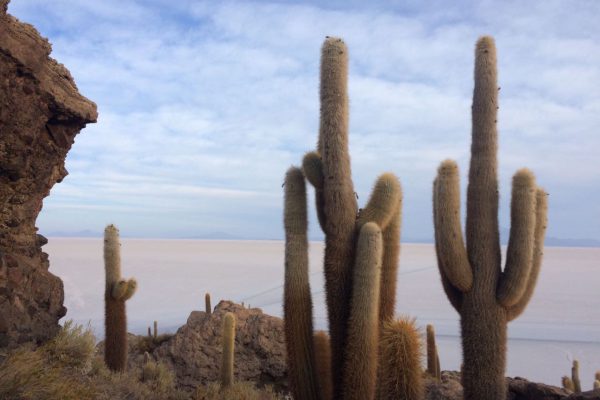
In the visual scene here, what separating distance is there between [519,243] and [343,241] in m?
3.18

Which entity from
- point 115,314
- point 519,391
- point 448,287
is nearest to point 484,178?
point 448,287

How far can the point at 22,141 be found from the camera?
9.50 m

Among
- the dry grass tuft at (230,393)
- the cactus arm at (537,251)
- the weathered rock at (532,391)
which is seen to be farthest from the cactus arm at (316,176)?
the weathered rock at (532,391)

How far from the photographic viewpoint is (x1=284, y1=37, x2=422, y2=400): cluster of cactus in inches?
299

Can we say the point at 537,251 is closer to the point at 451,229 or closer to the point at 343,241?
the point at 451,229

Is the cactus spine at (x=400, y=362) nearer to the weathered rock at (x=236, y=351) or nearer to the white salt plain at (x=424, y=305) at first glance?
the weathered rock at (x=236, y=351)

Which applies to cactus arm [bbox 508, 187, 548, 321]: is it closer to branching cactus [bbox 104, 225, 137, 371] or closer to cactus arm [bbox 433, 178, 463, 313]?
cactus arm [bbox 433, 178, 463, 313]

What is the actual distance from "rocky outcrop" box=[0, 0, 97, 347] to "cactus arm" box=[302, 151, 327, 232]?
448 centimetres

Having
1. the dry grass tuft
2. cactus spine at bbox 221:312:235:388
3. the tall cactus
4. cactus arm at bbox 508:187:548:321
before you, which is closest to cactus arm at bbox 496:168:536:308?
the tall cactus

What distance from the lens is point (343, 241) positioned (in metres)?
7.99

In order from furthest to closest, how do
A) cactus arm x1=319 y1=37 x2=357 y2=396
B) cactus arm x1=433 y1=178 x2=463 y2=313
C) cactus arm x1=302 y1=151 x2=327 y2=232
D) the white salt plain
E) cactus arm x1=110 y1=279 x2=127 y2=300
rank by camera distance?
the white salt plain, cactus arm x1=110 y1=279 x2=127 y2=300, cactus arm x1=433 y1=178 x2=463 y2=313, cactus arm x1=302 y1=151 x2=327 y2=232, cactus arm x1=319 y1=37 x2=357 y2=396

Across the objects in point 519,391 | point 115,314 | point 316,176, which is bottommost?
point 519,391

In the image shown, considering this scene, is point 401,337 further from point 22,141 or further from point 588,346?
point 588,346

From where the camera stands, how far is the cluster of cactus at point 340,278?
24.9 ft
